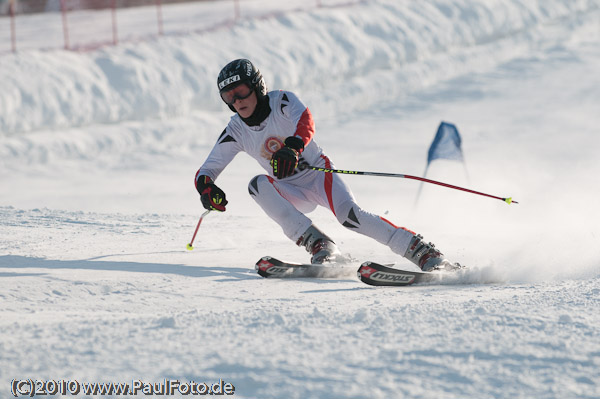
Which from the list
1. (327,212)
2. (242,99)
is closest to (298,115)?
(242,99)

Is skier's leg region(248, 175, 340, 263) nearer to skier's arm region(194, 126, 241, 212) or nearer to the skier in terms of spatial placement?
the skier

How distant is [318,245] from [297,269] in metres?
0.29

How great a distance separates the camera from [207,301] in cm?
391

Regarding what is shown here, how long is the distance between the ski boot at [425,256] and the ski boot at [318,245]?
0.46 meters

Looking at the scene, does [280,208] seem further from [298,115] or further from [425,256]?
[425,256]

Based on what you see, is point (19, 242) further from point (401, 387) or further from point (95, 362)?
point (401, 387)

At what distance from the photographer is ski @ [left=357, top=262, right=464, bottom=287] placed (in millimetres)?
4312

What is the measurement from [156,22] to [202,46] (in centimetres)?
285

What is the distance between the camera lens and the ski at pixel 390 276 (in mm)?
4312

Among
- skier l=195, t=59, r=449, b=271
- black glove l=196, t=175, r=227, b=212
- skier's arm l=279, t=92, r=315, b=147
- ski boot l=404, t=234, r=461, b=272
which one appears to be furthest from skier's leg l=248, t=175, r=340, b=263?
ski boot l=404, t=234, r=461, b=272

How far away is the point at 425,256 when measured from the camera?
15.3 ft

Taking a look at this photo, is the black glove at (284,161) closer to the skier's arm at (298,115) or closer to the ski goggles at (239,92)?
the skier's arm at (298,115)

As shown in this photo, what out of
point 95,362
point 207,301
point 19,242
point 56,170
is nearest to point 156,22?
point 56,170

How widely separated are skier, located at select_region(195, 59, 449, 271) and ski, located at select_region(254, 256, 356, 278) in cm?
10
